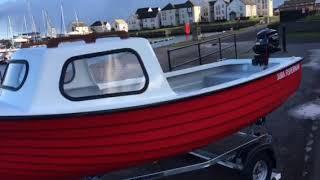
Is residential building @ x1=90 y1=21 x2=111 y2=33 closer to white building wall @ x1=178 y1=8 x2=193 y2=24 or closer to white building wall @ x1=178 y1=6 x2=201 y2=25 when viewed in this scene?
white building wall @ x1=178 y1=8 x2=193 y2=24

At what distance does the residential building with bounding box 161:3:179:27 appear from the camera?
15162 centimetres

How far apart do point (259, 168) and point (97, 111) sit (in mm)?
2623

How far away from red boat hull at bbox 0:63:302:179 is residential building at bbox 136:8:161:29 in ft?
479

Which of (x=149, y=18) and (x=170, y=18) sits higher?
(x=149, y=18)

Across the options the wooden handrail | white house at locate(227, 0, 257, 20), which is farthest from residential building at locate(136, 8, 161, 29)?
the wooden handrail

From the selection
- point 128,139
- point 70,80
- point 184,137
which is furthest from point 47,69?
point 184,137

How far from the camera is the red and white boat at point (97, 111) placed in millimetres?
4895

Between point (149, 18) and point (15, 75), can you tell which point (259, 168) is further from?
point (149, 18)

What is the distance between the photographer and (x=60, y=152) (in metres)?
4.98

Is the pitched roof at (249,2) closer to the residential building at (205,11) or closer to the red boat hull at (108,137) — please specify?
the residential building at (205,11)

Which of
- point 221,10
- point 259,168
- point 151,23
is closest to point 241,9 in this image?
point 221,10

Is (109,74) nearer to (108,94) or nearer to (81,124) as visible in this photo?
(108,94)

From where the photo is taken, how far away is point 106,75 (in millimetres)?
5633

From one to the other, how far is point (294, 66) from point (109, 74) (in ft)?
11.4
